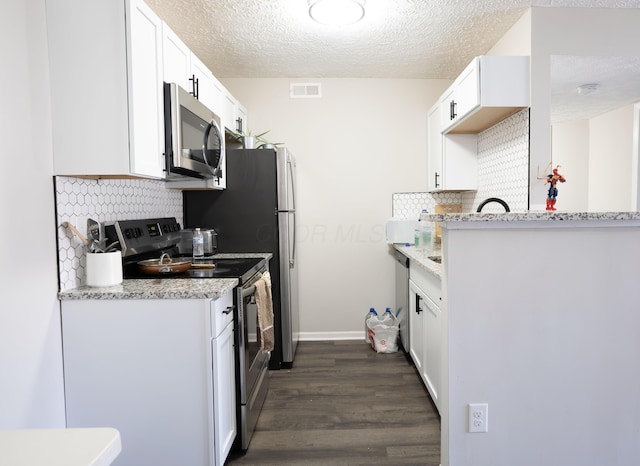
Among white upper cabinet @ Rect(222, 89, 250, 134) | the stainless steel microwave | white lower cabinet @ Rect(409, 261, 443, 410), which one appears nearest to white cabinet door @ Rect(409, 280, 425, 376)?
white lower cabinet @ Rect(409, 261, 443, 410)

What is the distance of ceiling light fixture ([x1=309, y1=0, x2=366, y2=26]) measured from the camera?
227 centimetres

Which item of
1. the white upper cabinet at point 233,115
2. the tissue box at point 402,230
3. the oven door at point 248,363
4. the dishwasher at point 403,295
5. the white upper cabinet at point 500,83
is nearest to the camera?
the oven door at point 248,363

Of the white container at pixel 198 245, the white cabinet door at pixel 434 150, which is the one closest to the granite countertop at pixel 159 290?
the white container at pixel 198 245

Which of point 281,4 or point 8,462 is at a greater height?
point 281,4

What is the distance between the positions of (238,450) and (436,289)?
1409 millimetres

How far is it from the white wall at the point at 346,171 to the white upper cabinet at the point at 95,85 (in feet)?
6.96

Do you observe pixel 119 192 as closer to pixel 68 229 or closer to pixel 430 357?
pixel 68 229

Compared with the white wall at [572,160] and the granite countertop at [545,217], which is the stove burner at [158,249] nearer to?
the granite countertop at [545,217]

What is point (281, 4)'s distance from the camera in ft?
7.86

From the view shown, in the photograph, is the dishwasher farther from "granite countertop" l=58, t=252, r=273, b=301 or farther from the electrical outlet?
"granite countertop" l=58, t=252, r=273, b=301

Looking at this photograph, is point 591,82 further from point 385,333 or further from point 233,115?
point 233,115

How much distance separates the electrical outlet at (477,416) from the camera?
1609 mm

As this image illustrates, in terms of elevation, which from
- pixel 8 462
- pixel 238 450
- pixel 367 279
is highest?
pixel 8 462

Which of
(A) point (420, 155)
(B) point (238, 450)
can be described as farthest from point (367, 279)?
(B) point (238, 450)
